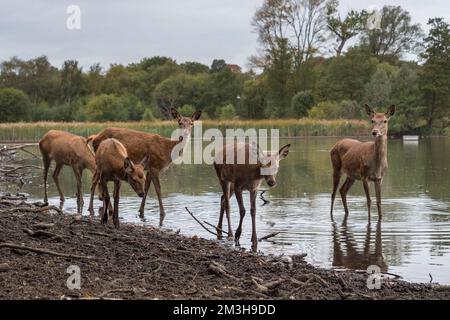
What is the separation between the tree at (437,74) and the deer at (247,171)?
200 feet

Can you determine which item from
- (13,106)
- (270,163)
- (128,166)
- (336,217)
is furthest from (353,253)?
(13,106)

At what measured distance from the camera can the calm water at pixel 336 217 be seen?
34.1 ft

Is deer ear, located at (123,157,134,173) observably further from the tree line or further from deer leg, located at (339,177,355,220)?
the tree line

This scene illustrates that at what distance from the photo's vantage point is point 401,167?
27156 mm

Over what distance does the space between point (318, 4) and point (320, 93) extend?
1056cm

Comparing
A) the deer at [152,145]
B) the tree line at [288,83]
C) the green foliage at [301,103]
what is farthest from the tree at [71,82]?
the deer at [152,145]

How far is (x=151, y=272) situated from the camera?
7820 millimetres

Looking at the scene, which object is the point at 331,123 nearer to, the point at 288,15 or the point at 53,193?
the point at 288,15

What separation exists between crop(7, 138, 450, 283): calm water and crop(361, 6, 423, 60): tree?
65167mm

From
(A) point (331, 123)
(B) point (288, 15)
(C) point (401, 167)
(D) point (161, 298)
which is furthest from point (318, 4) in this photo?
(D) point (161, 298)

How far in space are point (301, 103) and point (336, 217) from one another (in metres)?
62.8

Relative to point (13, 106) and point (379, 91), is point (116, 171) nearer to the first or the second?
point (379, 91)
